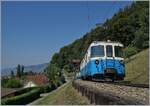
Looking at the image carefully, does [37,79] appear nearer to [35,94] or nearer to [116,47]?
[35,94]

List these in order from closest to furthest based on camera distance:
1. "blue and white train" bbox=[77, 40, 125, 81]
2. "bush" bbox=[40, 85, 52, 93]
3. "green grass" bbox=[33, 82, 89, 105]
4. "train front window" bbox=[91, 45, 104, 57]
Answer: "green grass" bbox=[33, 82, 89, 105], "blue and white train" bbox=[77, 40, 125, 81], "train front window" bbox=[91, 45, 104, 57], "bush" bbox=[40, 85, 52, 93]

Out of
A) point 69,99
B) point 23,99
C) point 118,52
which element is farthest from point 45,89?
point 118,52

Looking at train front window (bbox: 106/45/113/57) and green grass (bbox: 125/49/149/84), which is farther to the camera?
green grass (bbox: 125/49/149/84)

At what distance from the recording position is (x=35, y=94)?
67.1m

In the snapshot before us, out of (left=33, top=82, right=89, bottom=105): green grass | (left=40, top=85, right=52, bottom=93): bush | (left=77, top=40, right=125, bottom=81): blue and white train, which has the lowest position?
(left=40, top=85, right=52, bottom=93): bush

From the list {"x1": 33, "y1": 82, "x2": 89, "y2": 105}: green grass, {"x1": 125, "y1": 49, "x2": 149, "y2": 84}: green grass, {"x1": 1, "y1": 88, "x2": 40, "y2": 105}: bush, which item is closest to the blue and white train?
{"x1": 33, "y1": 82, "x2": 89, "y2": 105}: green grass

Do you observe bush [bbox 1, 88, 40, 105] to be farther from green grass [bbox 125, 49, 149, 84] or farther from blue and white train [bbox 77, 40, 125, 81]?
blue and white train [bbox 77, 40, 125, 81]

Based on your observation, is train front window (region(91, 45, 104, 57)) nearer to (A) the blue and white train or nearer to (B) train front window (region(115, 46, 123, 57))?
(A) the blue and white train

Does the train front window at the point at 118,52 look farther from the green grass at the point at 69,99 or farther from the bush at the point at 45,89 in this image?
the bush at the point at 45,89

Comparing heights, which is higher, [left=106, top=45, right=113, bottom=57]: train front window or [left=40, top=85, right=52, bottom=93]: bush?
[left=106, top=45, right=113, bottom=57]: train front window

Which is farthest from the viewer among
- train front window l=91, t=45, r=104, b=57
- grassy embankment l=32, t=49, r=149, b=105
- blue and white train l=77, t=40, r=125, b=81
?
train front window l=91, t=45, r=104, b=57

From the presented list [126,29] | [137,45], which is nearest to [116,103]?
[137,45]

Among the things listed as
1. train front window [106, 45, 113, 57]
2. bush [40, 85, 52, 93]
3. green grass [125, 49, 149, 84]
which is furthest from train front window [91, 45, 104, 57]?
bush [40, 85, 52, 93]

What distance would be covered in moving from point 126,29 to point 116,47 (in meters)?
52.8
